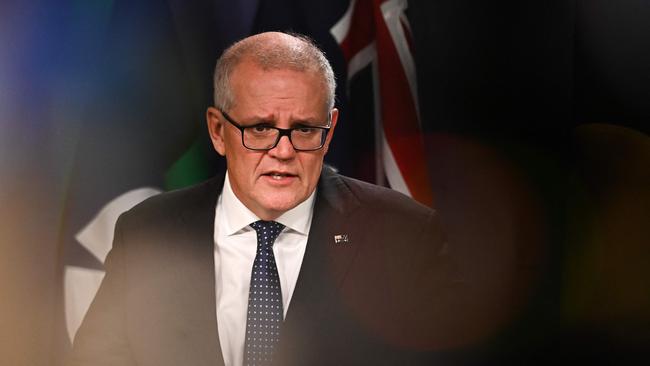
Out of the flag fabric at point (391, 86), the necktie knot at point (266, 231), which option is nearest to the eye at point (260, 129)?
the necktie knot at point (266, 231)

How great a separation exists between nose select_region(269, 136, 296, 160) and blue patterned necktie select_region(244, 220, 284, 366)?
0.25m

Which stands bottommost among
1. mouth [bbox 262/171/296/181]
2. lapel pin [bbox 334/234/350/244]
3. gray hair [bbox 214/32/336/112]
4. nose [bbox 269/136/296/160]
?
lapel pin [bbox 334/234/350/244]

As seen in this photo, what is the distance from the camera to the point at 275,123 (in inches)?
65.6

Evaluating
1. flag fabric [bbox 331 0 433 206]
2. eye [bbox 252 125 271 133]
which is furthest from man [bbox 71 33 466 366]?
flag fabric [bbox 331 0 433 206]

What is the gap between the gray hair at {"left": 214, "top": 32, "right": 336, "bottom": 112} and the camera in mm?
1668

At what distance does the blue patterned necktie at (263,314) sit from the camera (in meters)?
1.74

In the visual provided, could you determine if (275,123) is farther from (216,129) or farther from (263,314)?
(263,314)

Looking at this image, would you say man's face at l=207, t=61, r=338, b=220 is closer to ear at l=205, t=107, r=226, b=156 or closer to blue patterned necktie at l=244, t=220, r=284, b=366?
ear at l=205, t=107, r=226, b=156

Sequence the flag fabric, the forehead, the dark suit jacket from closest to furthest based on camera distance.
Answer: the forehead, the dark suit jacket, the flag fabric

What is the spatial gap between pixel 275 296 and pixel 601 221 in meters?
0.99

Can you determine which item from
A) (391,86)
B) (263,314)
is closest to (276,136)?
(263,314)

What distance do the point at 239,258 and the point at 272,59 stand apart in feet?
1.48

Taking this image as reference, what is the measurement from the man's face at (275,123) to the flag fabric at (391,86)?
364 mm

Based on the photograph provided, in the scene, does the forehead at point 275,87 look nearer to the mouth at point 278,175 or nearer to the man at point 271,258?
the man at point 271,258
